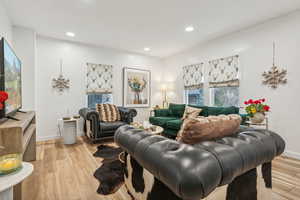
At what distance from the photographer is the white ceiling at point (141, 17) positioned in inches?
92.9

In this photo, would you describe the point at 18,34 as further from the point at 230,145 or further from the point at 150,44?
the point at 230,145

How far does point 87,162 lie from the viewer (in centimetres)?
243

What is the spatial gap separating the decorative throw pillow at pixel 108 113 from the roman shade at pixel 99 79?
63cm

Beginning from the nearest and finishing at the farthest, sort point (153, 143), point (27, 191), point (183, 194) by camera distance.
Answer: point (183, 194) → point (153, 143) → point (27, 191)

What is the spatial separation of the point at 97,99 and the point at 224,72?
11.9 ft

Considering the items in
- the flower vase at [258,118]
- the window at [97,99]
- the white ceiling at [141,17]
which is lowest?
the flower vase at [258,118]

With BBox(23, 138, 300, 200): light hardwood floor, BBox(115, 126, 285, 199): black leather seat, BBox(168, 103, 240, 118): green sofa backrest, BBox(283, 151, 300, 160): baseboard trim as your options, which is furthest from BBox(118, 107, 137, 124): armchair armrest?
BBox(283, 151, 300, 160): baseboard trim

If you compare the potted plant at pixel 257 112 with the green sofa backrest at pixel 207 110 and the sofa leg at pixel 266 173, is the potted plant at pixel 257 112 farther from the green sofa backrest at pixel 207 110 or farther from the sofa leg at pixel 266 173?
the sofa leg at pixel 266 173

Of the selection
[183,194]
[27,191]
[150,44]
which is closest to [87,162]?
[27,191]

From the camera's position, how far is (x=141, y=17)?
2.75 meters

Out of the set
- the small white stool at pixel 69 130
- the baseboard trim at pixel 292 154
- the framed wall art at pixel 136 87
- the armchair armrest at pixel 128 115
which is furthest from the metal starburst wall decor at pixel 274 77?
the small white stool at pixel 69 130

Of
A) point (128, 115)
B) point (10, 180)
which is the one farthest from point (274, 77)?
point (10, 180)

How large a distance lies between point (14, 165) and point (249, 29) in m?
4.36

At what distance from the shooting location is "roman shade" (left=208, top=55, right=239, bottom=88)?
339 cm
